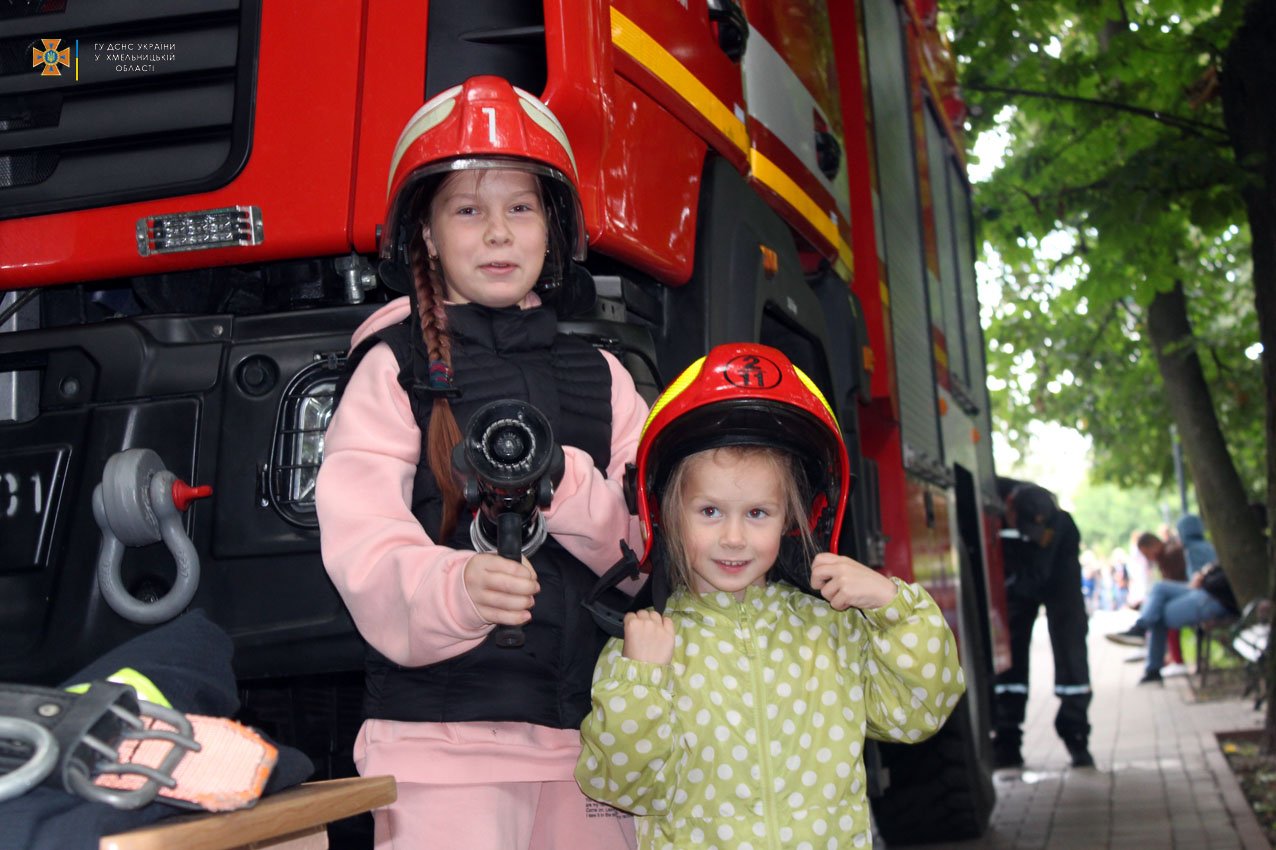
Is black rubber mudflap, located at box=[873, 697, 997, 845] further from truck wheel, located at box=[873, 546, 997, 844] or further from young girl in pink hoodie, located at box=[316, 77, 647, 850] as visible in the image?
young girl in pink hoodie, located at box=[316, 77, 647, 850]

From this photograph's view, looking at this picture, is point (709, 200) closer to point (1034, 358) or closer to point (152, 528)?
point (152, 528)

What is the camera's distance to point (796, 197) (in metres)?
3.72

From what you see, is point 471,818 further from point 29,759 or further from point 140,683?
point 29,759

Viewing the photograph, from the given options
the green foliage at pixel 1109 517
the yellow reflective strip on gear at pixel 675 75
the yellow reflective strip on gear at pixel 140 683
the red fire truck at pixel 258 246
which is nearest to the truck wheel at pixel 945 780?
the red fire truck at pixel 258 246

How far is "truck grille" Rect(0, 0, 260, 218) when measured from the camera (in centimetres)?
287

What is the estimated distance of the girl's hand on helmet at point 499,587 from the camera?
1979 millimetres

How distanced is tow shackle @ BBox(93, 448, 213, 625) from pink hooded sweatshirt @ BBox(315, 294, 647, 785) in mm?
415

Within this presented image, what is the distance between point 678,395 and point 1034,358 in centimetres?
1750

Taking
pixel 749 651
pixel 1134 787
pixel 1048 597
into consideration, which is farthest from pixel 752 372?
pixel 1048 597

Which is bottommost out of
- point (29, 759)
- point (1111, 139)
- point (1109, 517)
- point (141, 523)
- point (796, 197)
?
point (29, 759)

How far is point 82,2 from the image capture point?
295 centimetres

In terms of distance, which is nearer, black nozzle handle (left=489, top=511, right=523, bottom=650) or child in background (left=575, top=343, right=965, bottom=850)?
black nozzle handle (left=489, top=511, right=523, bottom=650)

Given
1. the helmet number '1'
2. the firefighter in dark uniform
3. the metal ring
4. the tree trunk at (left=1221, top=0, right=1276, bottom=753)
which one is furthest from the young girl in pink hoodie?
the firefighter in dark uniform

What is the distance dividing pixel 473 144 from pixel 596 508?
57 centimetres
